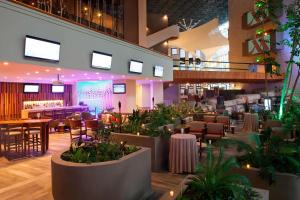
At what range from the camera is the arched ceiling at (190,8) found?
70.4 feet

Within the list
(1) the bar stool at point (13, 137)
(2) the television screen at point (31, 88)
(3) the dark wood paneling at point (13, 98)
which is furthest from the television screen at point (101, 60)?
(3) the dark wood paneling at point (13, 98)

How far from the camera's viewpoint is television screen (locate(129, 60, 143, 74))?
30.1 ft

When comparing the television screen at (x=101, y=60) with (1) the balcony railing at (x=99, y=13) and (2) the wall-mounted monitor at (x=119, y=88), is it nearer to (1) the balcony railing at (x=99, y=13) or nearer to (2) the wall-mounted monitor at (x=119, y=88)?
(2) the wall-mounted monitor at (x=119, y=88)

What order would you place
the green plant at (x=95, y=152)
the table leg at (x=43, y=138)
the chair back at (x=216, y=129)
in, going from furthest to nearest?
the chair back at (x=216, y=129)
the table leg at (x=43, y=138)
the green plant at (x=95, y=152)

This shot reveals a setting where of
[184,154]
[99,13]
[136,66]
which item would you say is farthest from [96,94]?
[184,154]

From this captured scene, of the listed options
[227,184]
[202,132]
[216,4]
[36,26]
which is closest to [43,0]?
[36,26]

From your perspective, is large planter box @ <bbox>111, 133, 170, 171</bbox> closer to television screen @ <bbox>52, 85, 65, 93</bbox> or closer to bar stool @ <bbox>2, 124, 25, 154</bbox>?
bar stool @ <bbox>2, 124, 25, 154</bbox>

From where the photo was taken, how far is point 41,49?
532 cm

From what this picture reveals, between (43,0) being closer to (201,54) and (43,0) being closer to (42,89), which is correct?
(42,89)

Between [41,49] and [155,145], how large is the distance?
3.33 m

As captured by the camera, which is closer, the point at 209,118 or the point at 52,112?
the point at 209,118

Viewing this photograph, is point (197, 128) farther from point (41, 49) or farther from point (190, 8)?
point (190, 8)

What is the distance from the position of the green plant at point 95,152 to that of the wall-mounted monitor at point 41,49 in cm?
249

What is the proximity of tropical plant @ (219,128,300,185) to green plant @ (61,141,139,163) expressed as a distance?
157 cm
